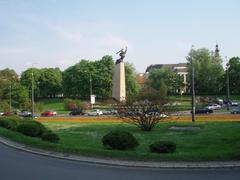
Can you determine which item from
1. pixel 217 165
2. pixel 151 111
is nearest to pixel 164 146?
pixel 217 165

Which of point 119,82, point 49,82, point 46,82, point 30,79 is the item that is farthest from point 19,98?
point 119,82

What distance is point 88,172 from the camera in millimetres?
13758

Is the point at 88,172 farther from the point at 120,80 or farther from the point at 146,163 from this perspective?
the point at 120,80

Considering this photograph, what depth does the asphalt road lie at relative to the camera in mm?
12711

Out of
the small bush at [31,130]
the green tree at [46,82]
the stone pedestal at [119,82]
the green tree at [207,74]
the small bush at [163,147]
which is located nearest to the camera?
the small bush at [163,147]

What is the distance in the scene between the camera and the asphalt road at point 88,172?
41.7 feet

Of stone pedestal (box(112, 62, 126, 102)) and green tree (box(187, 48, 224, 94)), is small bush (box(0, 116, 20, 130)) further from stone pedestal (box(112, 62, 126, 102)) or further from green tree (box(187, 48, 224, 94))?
green tree (box(187, 48, 224, 94))

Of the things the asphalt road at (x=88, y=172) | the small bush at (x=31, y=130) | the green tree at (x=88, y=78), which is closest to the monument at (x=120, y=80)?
the green tree at (x=88, y=78)

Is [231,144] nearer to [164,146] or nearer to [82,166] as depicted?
[164,146]

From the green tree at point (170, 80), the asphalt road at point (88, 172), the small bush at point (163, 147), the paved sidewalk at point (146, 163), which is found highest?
the green tree at point (170, 80)

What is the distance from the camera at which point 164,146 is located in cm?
1694

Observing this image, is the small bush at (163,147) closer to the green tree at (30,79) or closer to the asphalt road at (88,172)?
the asphalt road at (88,172)

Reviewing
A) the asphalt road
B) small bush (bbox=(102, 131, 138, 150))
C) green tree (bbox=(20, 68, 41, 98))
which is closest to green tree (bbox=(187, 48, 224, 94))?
green tree (bbox=(20, 68, 41, 98))

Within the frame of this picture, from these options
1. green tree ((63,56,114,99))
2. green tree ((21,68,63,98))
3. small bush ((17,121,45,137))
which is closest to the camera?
small bush ((17,121,45,137))
